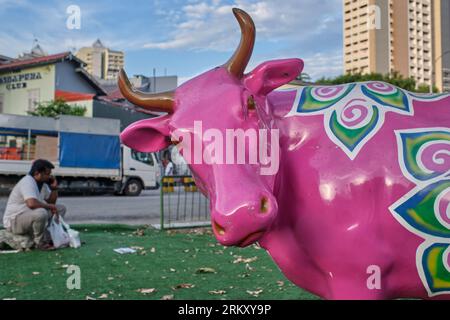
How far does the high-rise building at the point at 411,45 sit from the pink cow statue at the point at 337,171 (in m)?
13.0

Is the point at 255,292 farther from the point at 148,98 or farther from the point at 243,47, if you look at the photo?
the point at 243,47

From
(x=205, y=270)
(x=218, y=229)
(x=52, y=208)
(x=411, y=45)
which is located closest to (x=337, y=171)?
(x=218, y=229)

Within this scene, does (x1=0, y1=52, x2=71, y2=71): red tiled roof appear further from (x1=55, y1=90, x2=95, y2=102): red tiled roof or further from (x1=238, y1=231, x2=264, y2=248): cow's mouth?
(x1=238, y1=231, x2=264, y2=248): cow's mouth

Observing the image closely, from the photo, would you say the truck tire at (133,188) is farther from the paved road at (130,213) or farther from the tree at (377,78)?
the tree at (377,78)

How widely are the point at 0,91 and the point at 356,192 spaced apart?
Result: 3401 centimetres

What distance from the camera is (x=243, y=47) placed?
1962 millimetres

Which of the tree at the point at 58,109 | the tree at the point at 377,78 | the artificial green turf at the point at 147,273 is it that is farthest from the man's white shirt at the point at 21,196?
the tree at the point at 377,78

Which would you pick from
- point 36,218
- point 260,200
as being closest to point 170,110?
point 260,200

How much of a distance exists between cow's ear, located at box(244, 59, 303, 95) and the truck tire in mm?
16817

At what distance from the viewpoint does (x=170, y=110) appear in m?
2.02

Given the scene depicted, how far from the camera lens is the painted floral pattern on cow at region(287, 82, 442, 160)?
6.48 feet

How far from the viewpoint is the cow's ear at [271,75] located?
2023mm

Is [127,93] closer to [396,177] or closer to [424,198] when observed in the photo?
[396,177]

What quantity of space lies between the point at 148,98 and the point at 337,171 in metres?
0.92
